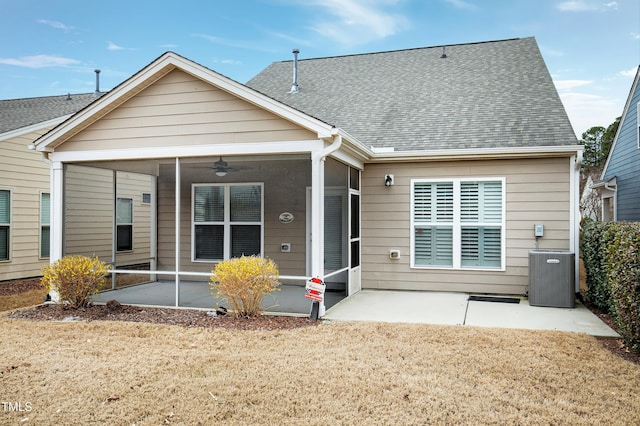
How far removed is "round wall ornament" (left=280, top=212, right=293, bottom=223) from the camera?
9.54m

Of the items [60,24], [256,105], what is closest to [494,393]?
[256,105]

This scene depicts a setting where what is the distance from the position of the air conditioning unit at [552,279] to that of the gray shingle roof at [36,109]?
11.0 m

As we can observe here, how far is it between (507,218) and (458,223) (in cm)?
82

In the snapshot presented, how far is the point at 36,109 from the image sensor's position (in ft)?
43.4

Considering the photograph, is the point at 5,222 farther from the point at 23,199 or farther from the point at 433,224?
the point at 433,224

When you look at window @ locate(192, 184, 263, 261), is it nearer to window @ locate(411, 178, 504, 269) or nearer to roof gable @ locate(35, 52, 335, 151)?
roof gable @ locate(35, 52, 335, 151)

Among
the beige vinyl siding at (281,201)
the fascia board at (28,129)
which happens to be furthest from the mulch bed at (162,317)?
the fascia board at (28,129)

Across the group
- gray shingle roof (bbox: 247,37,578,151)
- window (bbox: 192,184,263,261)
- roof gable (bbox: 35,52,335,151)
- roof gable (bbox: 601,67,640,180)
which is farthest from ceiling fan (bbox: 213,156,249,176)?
roof gable (bbox: 601,67,640,180)

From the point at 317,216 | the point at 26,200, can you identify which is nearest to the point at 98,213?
the point at 26,200

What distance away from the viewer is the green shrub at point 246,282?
6.20 meters

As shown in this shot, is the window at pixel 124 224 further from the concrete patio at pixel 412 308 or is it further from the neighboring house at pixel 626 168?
the neighboring house at pixel 626 168

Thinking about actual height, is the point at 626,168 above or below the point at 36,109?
below

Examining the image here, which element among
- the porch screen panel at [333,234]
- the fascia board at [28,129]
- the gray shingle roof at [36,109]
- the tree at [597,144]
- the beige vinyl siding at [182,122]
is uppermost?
the tree at [597,144]

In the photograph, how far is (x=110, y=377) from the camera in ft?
13.7
